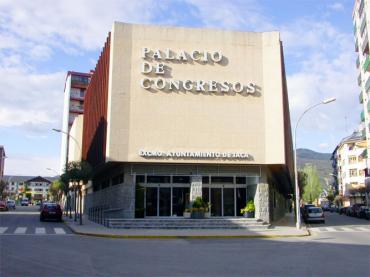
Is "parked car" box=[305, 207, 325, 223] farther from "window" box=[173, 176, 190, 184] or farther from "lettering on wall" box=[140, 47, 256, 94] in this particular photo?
"lettering on wall" box=[140, 47, 256, 94]

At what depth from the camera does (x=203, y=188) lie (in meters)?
33.0

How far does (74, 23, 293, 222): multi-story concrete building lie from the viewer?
31.2 metres

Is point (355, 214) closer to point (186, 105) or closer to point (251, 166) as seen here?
point (251, 166)

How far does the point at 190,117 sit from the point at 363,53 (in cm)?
3953

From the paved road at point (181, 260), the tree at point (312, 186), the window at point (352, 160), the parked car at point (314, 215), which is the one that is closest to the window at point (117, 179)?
the paved road at point (181, 260)

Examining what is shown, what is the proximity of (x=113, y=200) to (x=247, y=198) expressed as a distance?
9.90 m

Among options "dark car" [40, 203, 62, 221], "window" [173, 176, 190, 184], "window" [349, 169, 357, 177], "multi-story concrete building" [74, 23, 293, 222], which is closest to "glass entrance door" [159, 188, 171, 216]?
"multi-story concrete building" [74, 23, 293, 222]

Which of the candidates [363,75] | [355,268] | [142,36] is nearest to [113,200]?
[142,36]

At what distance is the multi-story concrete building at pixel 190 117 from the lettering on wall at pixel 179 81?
68 millimetres

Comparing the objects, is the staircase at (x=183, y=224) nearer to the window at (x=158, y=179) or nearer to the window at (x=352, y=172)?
the window at (x=158, y=179)

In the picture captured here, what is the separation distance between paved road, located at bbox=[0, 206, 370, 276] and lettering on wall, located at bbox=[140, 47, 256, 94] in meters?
15.0

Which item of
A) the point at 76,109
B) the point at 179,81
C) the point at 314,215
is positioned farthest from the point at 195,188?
the point at 76,109

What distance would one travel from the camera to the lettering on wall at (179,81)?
3169 cm

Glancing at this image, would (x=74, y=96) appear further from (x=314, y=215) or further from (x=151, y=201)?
(x=151, y=201)
